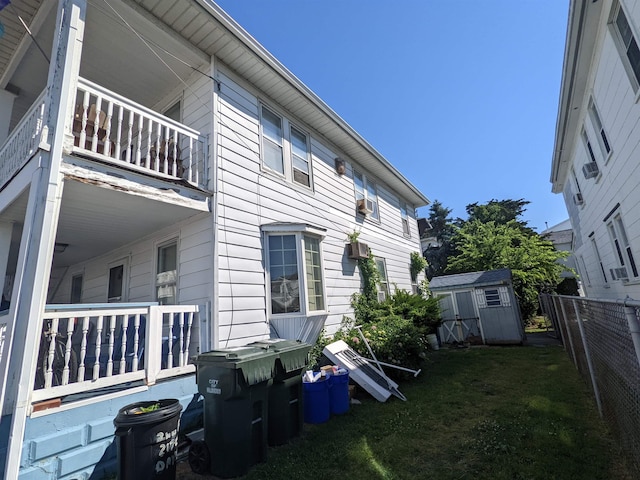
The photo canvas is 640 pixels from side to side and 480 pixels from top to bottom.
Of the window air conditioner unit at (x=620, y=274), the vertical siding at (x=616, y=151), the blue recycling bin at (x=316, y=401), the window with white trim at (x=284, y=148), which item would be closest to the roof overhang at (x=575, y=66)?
the vertical siding at (x=616, y=151)

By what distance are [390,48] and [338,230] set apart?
551cm

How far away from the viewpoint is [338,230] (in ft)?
27.0

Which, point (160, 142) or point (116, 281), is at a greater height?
point (160, 142)

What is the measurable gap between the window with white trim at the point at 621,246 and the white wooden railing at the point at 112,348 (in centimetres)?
917

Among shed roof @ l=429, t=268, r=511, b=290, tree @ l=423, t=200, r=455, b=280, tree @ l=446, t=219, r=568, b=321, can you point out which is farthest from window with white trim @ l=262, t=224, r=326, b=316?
tree @ l=423, t=200, r=455, b=280

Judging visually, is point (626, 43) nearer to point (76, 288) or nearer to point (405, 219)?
point (405, 219)

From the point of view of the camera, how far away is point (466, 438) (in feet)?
12.5

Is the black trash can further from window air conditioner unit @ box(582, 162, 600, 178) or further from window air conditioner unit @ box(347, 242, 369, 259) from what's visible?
window air conditioner unit @ box(582, 162, 600, 178)

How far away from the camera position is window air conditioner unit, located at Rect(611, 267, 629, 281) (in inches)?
293

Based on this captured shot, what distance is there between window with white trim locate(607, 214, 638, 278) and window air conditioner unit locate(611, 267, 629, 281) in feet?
0.17

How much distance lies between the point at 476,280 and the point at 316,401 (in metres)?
8.78

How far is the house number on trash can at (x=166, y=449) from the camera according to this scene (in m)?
2.85

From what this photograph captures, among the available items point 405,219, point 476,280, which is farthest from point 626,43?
point 405,219

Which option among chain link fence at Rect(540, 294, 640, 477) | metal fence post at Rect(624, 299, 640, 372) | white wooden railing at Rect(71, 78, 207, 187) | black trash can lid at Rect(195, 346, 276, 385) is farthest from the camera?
white wooden railing at Rect(71, 78, 207, 187)
